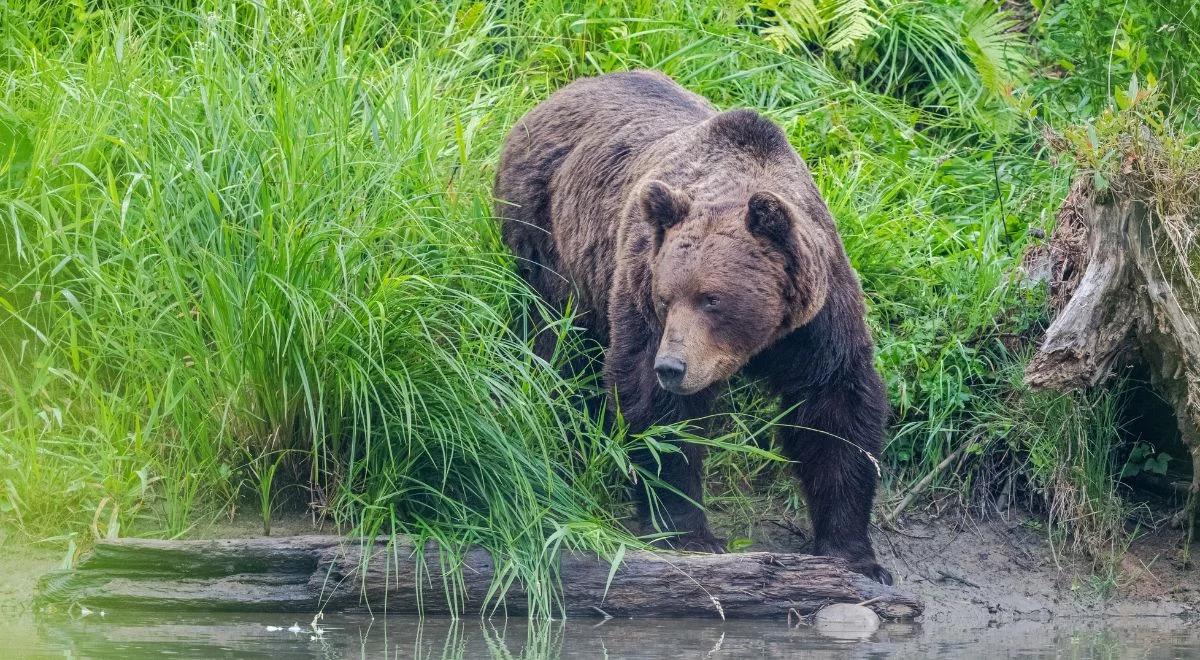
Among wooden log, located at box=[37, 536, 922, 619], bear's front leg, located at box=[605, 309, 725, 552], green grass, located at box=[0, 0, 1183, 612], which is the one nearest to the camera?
wooden log, located at box=[37, 536, 922, 619]

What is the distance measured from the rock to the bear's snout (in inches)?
37.9

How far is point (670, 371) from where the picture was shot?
5.27m

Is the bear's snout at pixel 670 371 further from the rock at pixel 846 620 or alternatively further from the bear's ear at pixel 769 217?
the rock at pixel 846 620

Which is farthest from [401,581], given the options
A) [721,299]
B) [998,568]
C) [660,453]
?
[998,568]

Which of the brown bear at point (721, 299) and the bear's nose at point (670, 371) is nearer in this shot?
the bear's nose at point (670, 371)

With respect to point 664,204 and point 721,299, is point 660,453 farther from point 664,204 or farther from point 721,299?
point 664,204

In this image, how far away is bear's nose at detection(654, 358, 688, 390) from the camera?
207 inches

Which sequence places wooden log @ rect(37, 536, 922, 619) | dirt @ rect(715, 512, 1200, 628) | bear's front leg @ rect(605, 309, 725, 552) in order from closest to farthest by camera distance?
wooden log @ rect(37, 536, 922, 619) < bear's front leg @ rect(605, 309, 725, 552) < dirt @ rect(715, 512, 1200, 628)

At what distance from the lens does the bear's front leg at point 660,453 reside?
5.72 meters

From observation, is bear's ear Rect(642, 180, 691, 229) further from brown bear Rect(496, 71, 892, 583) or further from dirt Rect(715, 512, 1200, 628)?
dirt Rect(715, 512, 1200, 628)

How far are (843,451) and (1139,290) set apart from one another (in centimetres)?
Result: 127

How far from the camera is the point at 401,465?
5.46m

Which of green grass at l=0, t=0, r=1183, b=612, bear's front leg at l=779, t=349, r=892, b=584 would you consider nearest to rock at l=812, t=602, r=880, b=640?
bear's front leg at l=779, t=349, r=892, b=584

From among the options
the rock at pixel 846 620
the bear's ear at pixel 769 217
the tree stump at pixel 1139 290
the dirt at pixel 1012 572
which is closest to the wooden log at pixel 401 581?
the rock at pixel 846 620
